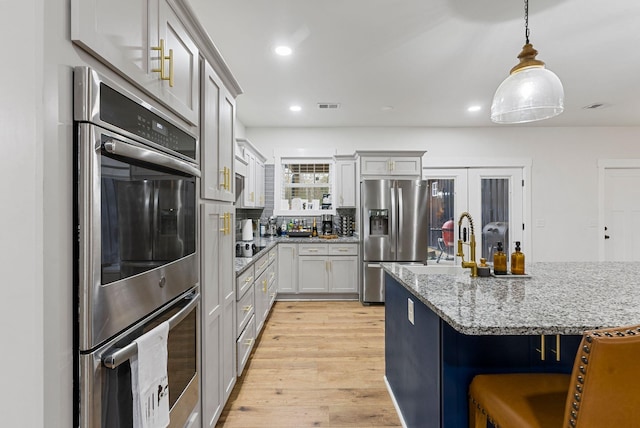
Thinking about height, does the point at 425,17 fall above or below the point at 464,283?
above

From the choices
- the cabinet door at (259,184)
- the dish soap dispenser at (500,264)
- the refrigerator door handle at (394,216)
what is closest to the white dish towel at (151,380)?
the dish soap dispenser at (500,264)

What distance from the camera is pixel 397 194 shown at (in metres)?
4.33

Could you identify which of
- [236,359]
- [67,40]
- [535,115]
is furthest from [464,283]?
[67,40]

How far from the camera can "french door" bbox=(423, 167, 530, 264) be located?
5.14 metres

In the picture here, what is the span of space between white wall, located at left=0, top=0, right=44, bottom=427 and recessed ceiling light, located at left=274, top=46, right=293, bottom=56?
232 centimetres

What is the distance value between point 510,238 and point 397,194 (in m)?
2.34

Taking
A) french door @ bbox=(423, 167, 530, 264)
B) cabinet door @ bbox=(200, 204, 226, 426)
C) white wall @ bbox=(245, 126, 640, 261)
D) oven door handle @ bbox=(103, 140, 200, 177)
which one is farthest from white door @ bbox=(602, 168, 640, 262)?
oven door handle @ bbox=(103, 140, 200, 177)

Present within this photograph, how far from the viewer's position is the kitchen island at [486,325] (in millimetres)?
1144

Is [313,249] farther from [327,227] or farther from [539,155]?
[539,155]

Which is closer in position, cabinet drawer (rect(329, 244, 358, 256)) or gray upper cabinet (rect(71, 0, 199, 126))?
gray upper cabinet (rect(71, 0, 199, 126))

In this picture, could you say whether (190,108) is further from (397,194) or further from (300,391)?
(397,194)

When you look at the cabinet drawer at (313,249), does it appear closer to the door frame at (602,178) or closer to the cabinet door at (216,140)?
the cabinet door at (216,140)

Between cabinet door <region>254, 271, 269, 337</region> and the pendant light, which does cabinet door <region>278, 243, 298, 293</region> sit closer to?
cabinet door <region>254, 271, 269, 337</region>

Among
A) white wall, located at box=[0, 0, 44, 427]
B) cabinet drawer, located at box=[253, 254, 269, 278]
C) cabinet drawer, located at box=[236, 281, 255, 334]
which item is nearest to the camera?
white wall, located at box=[0, 0, 44, 427]
